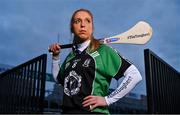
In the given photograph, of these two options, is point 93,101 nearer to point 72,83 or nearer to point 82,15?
point 72,83

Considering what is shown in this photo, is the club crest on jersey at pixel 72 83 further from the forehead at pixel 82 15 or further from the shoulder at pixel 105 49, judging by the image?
the forehead at pixel 82 15

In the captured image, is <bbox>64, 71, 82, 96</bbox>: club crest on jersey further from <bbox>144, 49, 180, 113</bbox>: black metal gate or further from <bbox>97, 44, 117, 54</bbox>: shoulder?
<bbox>144, 49, 180, 113</bbox>: black metal gate

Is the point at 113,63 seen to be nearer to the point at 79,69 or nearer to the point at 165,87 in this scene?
the point at 79,69

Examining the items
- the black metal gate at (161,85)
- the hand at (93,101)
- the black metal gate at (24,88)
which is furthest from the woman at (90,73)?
the black metal gate at (24,88)

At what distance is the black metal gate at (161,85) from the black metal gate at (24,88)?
98 cm

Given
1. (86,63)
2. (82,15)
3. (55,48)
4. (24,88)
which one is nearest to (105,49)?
(86,63)

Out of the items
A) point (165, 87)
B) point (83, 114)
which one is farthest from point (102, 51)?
point (165, 87)

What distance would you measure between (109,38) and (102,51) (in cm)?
20

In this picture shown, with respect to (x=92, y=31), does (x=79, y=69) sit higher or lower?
lower

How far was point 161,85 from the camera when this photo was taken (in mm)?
2578

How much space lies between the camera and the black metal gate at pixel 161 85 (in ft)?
7.59

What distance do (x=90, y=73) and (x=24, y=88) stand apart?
5.09ft

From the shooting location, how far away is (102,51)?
6.02ft

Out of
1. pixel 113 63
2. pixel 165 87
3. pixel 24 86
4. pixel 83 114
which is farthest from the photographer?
pixel 24 86
